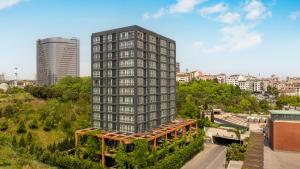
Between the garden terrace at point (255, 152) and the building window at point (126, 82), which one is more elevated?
the building window at point (126, 82)

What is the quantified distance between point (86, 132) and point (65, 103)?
3475 cm

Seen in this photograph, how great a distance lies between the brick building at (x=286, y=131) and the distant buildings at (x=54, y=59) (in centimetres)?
16264

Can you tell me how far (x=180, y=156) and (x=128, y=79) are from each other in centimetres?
1625

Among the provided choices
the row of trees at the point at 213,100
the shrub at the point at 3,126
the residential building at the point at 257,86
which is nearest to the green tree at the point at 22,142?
the shrub at the point at 3,126

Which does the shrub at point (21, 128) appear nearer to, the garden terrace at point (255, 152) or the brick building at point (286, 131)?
the garden terrace at point (255, 152)

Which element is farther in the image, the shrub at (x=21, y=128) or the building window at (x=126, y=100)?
the shrub at (x=21, y=128)

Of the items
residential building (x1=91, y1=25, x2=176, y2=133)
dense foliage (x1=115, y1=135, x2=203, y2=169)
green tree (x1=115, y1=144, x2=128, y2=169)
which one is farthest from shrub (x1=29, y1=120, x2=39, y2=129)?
green tree (x1=115, y1=144, x2=128, y2=169)

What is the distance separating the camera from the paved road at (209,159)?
48.0 m

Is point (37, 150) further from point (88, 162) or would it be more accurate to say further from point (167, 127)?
point (167, 127)

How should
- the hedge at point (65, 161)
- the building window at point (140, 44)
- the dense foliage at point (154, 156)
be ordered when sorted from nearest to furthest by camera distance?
the dense foliage at point (154, 156) < the hedge at point (65, 161) < the building window at point (140, 44)

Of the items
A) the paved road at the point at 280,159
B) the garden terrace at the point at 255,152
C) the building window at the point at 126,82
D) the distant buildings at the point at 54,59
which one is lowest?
the paved road at the point at 280,159

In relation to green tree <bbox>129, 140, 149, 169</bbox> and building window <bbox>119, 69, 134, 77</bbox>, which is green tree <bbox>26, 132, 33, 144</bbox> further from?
green tree <bbox>129, 140, 149, 169</bbox>

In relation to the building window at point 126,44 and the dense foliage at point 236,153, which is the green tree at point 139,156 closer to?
the dense foliage at point 236,153

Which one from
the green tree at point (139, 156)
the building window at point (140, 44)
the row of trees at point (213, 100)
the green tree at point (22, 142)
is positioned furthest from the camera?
the row of trees at point (213, 100)
